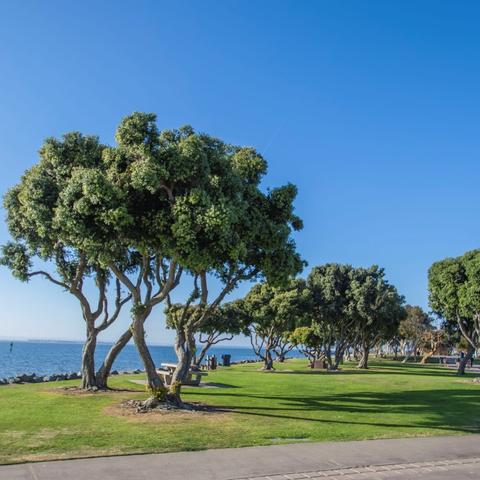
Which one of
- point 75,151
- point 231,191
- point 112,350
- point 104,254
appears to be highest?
point 75,151

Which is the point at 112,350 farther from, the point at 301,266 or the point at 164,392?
the point at 301,266

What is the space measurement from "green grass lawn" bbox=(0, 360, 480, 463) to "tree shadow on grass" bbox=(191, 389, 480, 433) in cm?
3

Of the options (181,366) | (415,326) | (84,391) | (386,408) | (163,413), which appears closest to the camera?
(163,413)

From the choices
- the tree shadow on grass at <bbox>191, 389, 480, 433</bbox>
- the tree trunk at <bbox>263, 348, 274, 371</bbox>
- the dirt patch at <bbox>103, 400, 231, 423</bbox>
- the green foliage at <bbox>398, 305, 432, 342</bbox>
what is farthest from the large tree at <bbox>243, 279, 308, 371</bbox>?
the green foliage at <bbox>398, 305, 432, 342</bbox>

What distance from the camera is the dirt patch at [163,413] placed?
47.2 ft

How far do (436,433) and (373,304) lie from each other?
34140 millimetres

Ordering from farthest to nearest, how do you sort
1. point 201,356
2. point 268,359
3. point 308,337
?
point 308,337
point 268,359
point 201,356

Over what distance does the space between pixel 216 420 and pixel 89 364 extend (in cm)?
1004

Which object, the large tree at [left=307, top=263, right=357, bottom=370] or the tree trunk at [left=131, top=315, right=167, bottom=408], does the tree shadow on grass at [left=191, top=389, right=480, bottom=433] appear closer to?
the tree trunk at [left=131, top=315, right=167, bottom=408]

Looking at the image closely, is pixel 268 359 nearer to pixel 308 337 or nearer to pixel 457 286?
pixel 308 337

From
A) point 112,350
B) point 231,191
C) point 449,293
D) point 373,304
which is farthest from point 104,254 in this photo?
point 373,304

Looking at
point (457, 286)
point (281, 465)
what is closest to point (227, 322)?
point (457, 286)

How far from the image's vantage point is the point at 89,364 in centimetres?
2244

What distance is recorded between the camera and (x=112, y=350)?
76.0ft
